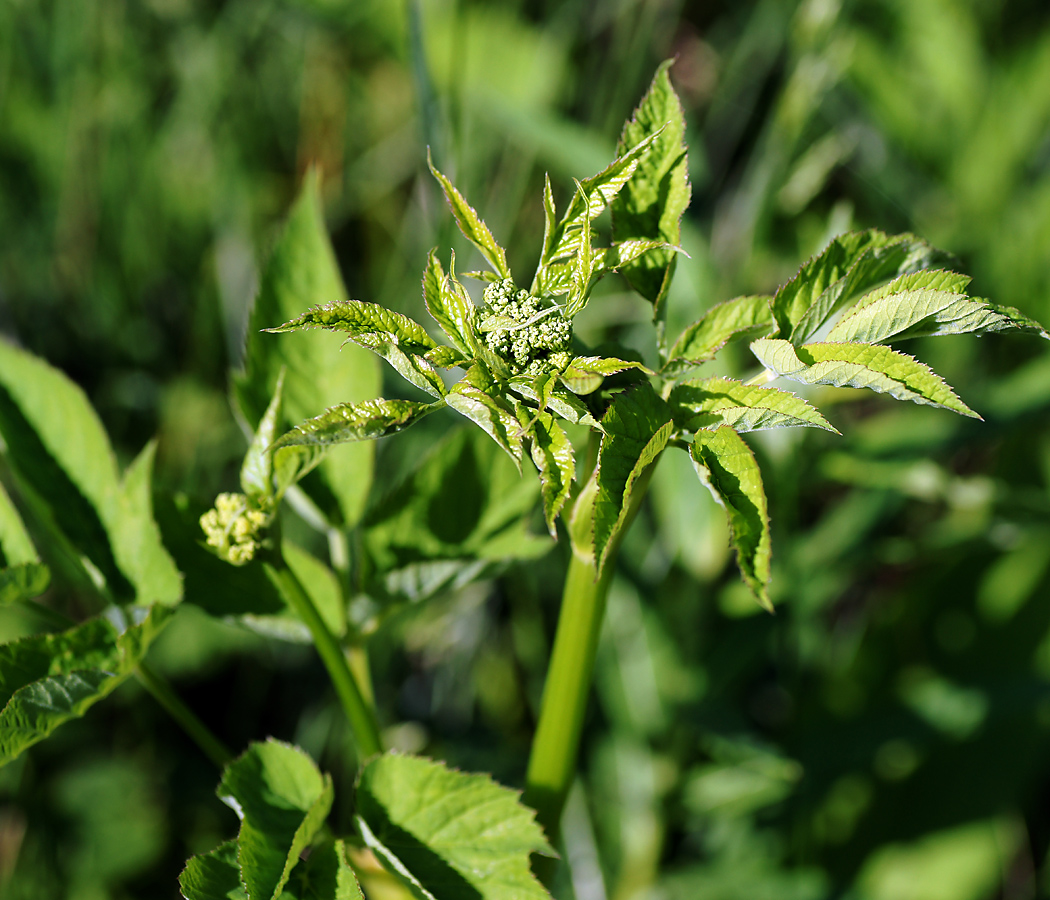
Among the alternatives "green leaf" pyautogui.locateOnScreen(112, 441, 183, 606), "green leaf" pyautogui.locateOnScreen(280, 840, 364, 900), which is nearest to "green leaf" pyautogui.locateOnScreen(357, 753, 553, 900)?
"green leaf" pyautogui.locateOnScreen(280, 840, 364, 900)

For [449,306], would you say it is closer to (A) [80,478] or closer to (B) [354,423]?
(B) [354,423]

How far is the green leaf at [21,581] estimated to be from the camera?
891 millimetres

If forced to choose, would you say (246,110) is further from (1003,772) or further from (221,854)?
(1003,772)

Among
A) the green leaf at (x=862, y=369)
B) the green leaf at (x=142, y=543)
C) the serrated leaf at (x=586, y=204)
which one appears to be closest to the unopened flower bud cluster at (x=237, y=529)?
the green leaf at (x=142, y=543)

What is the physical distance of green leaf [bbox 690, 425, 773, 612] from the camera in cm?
73

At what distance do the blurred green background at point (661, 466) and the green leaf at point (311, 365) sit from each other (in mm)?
300

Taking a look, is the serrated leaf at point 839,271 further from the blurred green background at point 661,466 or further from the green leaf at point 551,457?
the blurred green background at point 661,466

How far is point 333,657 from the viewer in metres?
0.95

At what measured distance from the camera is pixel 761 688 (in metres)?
2.48

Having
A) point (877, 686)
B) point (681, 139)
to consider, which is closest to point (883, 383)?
point (681, 139)

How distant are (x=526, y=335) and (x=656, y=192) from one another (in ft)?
0.86

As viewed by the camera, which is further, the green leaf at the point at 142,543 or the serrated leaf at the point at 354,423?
the green leaf at the point at 142,543

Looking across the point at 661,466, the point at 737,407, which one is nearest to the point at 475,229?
the point at 737,407

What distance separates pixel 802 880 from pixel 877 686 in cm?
58
